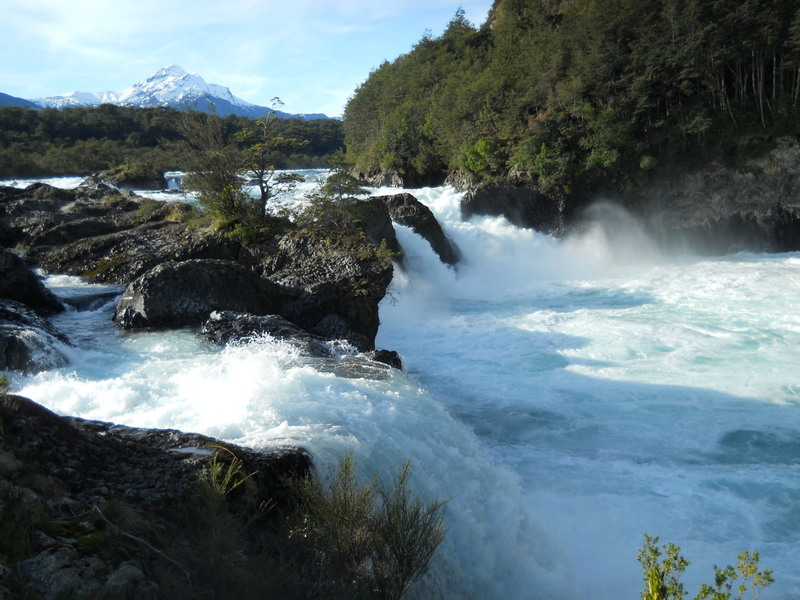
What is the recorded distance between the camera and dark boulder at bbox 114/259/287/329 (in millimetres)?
9383

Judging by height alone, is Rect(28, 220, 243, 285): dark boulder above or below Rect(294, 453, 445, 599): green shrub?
above

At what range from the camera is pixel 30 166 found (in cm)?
4450

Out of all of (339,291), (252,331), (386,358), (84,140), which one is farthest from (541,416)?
(84,140)

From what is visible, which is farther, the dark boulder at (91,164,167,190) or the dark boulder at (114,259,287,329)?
the dark boulder at (91,164,167,190)

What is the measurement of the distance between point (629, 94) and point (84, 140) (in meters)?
58.7

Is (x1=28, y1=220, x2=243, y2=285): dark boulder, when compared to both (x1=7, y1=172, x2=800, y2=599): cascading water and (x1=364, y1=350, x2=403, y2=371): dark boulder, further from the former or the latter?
(x1=364, y1=350, x2=403, y2=371): dark boulder

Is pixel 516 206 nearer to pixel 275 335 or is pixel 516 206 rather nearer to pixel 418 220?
pixel 418 220

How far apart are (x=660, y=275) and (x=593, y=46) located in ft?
35.2

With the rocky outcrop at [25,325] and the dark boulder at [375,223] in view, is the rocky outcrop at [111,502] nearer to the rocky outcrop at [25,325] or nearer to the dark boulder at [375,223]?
the rocky outcrop at [25,325]

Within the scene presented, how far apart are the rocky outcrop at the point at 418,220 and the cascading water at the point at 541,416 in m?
4.16

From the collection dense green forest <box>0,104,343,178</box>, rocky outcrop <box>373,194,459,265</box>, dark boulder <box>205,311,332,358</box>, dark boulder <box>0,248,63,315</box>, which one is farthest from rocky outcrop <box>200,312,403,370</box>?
dense green forest <box>0,104,343,178</box>

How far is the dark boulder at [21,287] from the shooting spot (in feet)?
31.9

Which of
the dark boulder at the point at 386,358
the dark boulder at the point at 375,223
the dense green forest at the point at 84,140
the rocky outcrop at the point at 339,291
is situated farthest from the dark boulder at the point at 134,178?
the dark boulder at the point at 386,358

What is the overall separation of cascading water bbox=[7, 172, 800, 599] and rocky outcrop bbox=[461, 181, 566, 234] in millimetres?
8915
